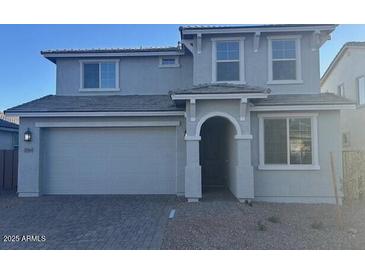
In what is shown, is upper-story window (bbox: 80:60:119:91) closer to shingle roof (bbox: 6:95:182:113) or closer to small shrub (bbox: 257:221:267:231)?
shingle roof (bbox: 6:95:182:113)

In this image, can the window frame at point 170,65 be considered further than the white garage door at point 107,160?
Yes

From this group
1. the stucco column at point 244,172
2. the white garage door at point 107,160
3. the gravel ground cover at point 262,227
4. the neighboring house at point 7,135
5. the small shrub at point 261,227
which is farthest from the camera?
the neighboring house at point 7,135

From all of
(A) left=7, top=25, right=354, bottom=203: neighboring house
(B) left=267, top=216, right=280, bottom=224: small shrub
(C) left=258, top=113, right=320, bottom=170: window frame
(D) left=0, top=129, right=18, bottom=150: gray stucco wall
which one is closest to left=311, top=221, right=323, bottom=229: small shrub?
(B) left=267, top=216, right=280, bottom=224: small shrub

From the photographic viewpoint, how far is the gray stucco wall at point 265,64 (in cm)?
1042

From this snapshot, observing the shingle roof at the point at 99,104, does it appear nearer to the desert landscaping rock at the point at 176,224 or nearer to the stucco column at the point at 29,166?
the stucco column at the point at 29,166

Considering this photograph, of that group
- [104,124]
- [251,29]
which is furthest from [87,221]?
[251,29]

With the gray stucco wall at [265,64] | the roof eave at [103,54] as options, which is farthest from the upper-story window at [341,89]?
the roof eave at [103,54]

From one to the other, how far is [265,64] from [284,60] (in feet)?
2.38

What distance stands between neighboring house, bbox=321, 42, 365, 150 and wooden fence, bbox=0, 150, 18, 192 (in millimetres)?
15959

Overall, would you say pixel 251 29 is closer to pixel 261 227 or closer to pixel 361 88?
pixel 261 227

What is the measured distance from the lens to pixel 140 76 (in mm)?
12375

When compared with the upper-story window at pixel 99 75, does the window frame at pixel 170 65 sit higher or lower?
higher

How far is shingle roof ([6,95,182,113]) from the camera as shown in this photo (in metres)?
10.4

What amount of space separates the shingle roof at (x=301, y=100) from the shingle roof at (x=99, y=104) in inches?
120
